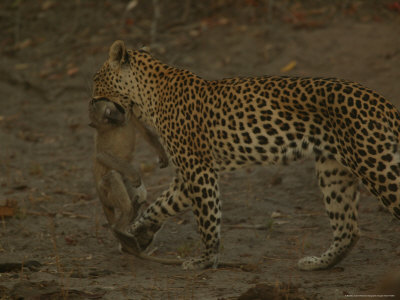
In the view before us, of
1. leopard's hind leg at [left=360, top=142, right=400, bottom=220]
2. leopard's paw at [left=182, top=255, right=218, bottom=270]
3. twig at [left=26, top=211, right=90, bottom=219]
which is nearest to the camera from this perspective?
leopard's hind leg at [left=360, top=142, right=400, bottom=220]

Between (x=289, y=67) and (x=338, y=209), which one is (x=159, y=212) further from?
(x=289, y=67)

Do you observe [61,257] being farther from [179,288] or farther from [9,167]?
[9,167]

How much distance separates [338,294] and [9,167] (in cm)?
595

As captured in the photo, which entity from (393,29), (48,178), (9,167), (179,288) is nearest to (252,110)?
(179,288)

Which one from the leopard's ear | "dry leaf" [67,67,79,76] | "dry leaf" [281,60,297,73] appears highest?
the leopard's ear

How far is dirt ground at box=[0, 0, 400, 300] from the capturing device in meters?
6.20

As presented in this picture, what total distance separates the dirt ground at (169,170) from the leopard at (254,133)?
0.44 meters

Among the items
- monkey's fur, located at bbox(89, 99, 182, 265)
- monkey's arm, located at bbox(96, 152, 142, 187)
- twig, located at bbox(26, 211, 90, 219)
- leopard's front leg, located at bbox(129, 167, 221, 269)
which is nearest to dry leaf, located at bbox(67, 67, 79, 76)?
twig, located at bbox(26, 211, 90, 219)

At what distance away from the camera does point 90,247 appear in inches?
291

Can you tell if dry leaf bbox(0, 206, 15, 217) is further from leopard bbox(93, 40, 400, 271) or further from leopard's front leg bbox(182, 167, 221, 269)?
leopard's front leg bbox(182, 167, 221, 269)

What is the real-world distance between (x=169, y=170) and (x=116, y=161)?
2.60 meters

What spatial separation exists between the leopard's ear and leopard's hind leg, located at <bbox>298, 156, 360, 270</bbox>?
2153mm

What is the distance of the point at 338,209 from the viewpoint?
6.61 metres

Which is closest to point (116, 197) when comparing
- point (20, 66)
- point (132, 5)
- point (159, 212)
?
point (159, 212)
